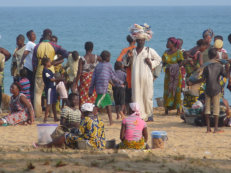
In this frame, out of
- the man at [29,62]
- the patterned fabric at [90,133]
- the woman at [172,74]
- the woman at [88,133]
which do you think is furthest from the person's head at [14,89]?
the woman at [172,74]

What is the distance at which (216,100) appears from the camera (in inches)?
447

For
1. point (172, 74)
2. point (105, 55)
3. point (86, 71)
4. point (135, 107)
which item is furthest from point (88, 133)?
point (172, 74)

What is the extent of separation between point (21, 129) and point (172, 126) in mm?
3031

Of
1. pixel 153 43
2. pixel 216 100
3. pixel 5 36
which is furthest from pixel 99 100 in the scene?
pixel 5 36

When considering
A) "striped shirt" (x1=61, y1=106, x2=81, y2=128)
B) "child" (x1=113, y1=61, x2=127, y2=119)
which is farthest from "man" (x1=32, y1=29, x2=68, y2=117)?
"striped shirt" (x1=61, y1=106, x2=81, y2=128)

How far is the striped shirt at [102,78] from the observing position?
12336 mm

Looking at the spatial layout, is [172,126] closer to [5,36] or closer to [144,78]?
[144,78]

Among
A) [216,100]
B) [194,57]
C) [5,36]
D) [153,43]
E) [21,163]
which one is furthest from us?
[5,36]

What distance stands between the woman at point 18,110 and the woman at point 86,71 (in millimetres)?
1383

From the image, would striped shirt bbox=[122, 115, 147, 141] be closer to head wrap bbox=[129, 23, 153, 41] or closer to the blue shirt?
head wrap bbox=[129, 23, 153, 41]

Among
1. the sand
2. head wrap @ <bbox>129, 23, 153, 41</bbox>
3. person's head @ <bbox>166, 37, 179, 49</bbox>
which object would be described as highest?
head wrap @ <bbox>129, 23, 153, 41</bbox>

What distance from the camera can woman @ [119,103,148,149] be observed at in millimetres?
9438

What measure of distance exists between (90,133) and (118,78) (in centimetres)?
435

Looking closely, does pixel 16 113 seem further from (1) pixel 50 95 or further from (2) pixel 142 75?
(2) pixel 142 75
